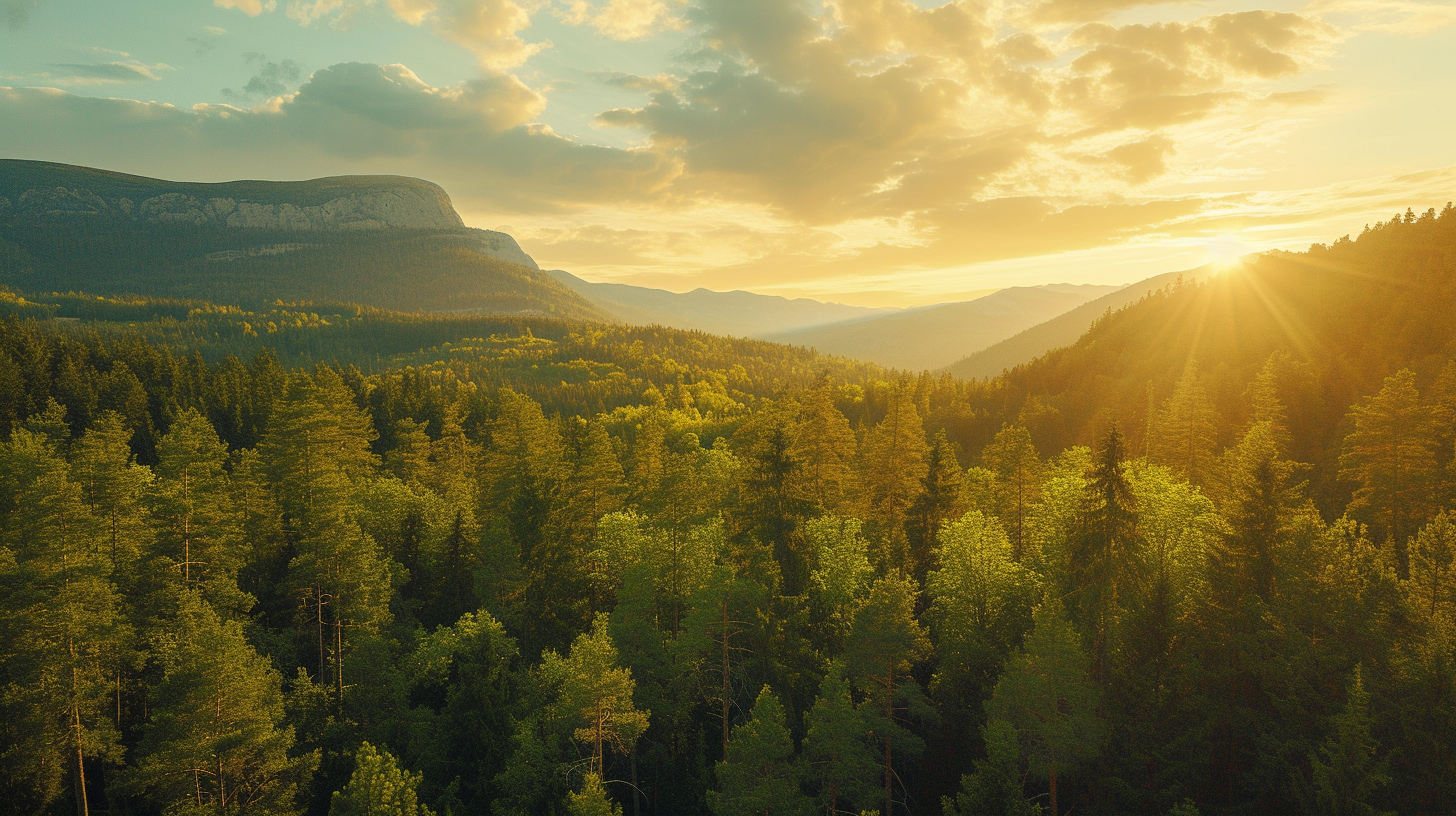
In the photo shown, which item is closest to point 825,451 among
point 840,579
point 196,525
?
point 840,579

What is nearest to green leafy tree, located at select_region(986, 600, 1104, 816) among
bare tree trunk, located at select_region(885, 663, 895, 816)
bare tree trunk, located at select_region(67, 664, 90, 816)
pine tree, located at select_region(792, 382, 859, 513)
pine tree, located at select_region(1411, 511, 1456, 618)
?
bare tree trunk, located at select_region(885, 663, 895, 816)

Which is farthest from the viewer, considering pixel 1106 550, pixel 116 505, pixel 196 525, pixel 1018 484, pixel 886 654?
pixel 1018 484

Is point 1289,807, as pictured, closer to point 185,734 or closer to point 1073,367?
point 185,734

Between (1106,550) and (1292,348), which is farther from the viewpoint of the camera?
(1292,348)

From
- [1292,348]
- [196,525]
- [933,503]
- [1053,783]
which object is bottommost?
[1053,783]

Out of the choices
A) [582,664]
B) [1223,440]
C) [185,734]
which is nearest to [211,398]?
[185,734]

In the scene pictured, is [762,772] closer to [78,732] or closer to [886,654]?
[886,654]
